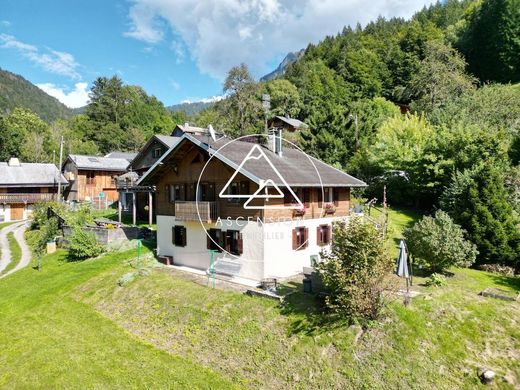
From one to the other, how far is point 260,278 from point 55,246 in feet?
75.4

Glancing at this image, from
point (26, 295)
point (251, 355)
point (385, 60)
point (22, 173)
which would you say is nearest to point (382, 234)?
point (251, 355)

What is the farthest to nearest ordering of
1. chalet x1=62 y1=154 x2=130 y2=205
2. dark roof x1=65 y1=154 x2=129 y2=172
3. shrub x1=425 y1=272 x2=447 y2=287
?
chalet x1=62 y1=154 x2=130 y2=205
dark roof x1=65 y1=154 x2=129 y2=172
shrub x1=425 y1=272 x2=447 y2=287

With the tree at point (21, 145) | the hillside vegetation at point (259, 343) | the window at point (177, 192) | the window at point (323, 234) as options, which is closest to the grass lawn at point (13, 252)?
the hillside vegetation at point (259, 343)

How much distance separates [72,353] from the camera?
1581 cm

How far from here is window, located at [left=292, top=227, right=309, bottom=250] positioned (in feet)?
72.5

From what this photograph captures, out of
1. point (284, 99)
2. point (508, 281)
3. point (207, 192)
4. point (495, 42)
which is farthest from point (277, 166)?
point (495, 42)

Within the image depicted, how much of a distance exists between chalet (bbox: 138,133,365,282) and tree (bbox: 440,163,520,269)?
24.1 ft

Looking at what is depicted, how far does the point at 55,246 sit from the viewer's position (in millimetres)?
33938

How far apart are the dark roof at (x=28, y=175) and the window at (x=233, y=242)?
37836 mm

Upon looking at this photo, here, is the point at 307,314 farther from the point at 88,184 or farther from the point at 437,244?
the point at 88,184

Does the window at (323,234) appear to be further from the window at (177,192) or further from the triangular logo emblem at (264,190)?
the window at (177,192)

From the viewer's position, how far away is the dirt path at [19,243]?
30770mm

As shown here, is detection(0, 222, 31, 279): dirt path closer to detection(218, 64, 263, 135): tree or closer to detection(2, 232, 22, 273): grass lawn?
detection(2, 232, 22, 273): grass lawn

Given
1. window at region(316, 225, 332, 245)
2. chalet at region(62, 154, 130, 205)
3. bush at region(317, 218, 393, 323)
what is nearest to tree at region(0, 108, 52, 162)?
chalet at region(62, 154, 130, 205)
